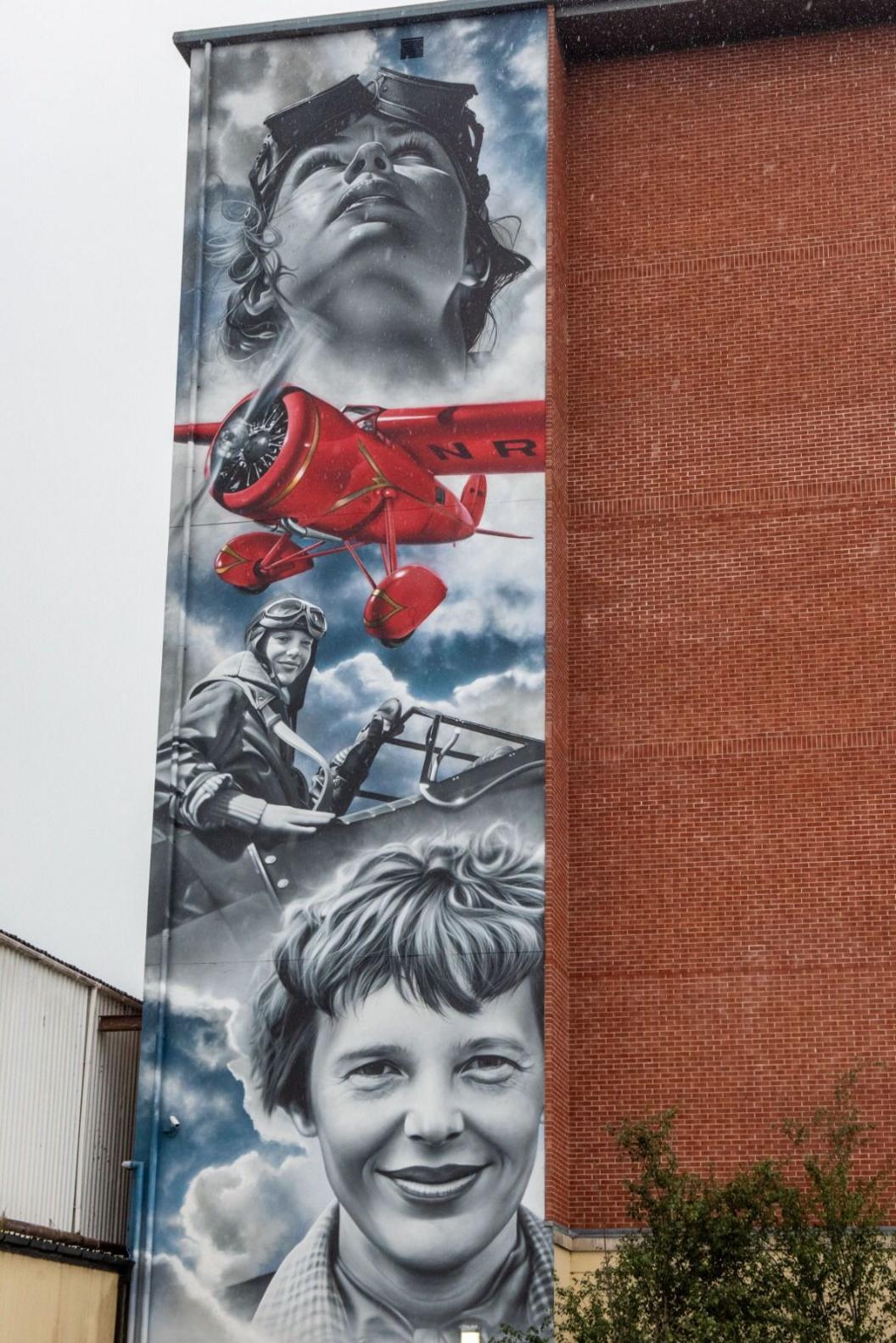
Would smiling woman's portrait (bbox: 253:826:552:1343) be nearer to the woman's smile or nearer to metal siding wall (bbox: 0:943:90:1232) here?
the woman's smile

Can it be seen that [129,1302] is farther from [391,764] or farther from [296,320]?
[296,320]

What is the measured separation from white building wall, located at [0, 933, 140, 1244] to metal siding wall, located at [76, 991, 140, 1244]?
1 cm

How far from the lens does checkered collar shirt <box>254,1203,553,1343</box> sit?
22.9 meters

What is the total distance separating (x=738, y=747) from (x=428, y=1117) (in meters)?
6.27

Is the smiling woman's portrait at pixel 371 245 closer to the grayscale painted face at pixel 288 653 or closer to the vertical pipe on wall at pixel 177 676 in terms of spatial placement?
the vertical pipe on wall at pixel 177 676

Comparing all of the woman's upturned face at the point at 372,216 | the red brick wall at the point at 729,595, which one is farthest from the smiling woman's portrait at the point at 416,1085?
the woman's upturned face at the point at 372,216

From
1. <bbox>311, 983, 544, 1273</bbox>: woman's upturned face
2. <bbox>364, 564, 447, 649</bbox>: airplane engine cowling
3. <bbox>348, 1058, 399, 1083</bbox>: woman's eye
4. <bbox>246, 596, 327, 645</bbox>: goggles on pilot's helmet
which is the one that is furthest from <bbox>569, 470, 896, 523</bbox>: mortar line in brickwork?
<bbox>348, 1058, 399, 1083</bbox>: woman's eye

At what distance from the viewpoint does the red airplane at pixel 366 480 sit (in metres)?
26.0

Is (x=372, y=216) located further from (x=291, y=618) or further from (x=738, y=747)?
(x=738, y=747)

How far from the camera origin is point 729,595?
26297mm

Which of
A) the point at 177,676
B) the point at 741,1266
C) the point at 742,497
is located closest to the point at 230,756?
the point at 177,676

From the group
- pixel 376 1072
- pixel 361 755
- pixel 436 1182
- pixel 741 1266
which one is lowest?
pixel 741 1266

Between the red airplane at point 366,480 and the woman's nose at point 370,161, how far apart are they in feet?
11.0

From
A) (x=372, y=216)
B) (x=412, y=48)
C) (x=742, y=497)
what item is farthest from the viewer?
(x=412, y=48)
